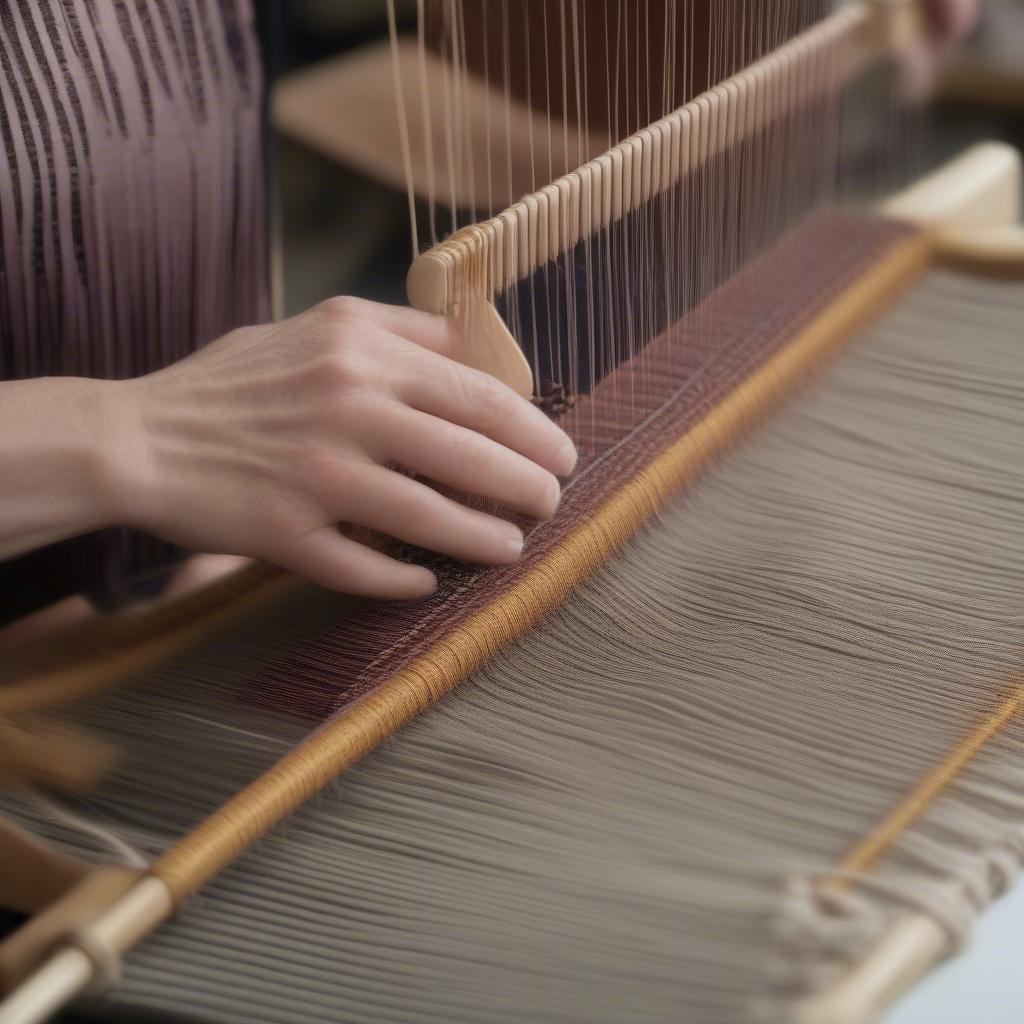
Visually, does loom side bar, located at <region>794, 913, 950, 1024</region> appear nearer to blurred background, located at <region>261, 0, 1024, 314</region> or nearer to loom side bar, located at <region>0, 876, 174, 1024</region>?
loom side bar, located at <region>0, 876, 174, 1024</region>

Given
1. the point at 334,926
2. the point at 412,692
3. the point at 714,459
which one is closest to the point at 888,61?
the point at 714,459

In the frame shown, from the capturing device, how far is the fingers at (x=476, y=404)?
710mm

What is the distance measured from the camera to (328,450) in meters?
0.69

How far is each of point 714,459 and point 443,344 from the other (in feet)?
0.75

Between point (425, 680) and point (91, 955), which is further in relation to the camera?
point (425, 680)

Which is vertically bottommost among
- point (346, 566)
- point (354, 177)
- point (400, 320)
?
point (354, 177)

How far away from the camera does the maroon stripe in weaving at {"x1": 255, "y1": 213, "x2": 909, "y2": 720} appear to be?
0.70 meters

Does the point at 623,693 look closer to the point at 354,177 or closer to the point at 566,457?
the point at 566,457

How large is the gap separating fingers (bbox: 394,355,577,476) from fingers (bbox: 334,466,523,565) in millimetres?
41

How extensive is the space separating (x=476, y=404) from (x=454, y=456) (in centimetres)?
3

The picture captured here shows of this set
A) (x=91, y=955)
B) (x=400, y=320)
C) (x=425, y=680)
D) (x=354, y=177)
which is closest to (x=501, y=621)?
(x=425, y=680)

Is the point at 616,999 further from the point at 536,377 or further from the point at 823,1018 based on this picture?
the point at 536,377

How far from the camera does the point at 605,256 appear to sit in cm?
83

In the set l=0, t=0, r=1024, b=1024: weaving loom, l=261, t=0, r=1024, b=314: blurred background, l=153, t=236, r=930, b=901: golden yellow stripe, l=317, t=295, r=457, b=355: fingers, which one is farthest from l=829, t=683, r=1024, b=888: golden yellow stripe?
l=261, t=0, r=1024, b=314: blurred background
